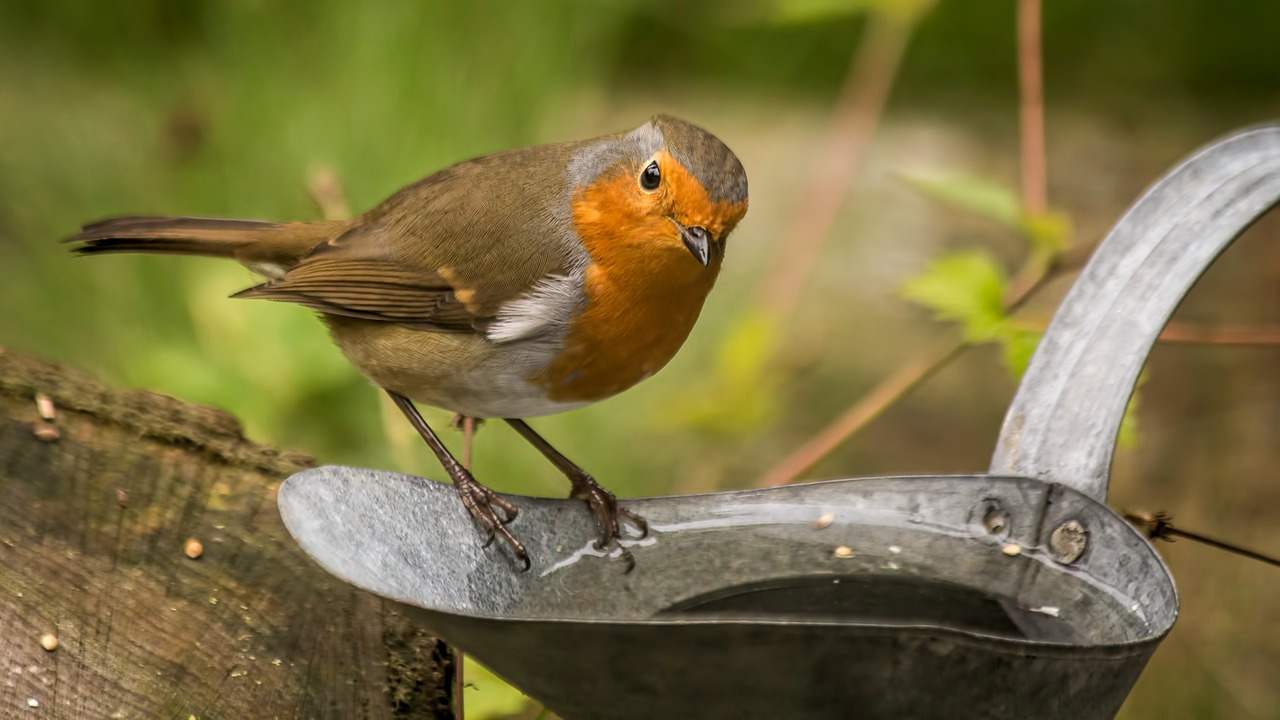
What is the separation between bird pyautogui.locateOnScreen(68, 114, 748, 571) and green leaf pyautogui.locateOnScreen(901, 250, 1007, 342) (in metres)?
0.42

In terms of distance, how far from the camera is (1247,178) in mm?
2176

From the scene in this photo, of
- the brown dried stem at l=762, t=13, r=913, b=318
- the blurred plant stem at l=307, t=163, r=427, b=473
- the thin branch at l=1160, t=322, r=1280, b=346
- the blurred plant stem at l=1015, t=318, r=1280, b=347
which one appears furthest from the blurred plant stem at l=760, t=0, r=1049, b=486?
the blurred plant stem at l=307, t=163, r=427, b=473

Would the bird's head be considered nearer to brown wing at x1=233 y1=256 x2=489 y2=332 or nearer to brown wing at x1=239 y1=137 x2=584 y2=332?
brown wing at x1=239 y1=137 x2=584 y2=332

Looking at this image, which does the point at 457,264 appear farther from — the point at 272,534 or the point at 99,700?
the point at 99,700

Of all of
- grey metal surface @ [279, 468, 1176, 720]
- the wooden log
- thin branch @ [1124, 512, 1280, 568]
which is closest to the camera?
grey metal surface @ [279, 468, 1176, 720]

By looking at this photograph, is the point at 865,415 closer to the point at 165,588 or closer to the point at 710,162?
the point at 710,162

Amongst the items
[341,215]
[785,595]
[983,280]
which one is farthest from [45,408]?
[983,280]

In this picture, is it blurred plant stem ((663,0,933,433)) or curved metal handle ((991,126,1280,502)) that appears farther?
blurred plant stem ((663,0,933,433))

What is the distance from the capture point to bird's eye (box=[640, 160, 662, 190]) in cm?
227

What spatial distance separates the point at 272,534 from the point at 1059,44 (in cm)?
431

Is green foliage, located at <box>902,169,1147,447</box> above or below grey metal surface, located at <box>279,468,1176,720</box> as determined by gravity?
above

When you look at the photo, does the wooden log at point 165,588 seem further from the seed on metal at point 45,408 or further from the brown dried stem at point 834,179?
the brown dried stem at point 834,179

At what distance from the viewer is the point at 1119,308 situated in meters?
2.13

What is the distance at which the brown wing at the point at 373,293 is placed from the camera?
2469 mm
